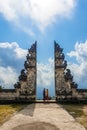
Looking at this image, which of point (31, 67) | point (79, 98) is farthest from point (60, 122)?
point (31, 67)

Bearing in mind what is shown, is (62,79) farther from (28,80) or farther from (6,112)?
(6,112)

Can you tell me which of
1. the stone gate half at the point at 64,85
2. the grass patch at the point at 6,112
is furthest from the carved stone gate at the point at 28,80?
the grass patch at the point at 6,112

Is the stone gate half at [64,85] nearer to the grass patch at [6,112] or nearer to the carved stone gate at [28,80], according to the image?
the carved stone gate at [28,80]

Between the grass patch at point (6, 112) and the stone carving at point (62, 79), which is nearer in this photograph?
the grass patch at point (6, 112)

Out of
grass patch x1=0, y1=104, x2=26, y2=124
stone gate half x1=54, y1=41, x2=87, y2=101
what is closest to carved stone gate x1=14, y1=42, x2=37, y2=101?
stone gate half x1=54, y1=41, x2=87, y2=101

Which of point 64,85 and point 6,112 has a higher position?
point 64,85

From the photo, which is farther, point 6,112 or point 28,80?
point 28,80

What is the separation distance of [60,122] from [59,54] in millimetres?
14815

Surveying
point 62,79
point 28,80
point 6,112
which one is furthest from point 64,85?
point 6,112

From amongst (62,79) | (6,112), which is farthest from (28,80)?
(6,112)

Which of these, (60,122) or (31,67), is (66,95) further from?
(60,122)

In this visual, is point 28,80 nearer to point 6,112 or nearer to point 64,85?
point 64,85

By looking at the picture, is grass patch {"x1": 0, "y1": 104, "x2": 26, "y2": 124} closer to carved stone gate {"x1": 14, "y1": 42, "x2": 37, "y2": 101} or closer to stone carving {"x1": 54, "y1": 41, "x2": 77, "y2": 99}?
carved stone gate {"x1": 14, "y1": 42, "x2": 37, "y2": 101}

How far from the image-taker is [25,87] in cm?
2344
